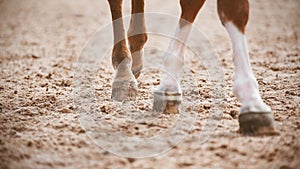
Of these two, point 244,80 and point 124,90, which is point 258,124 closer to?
point 244,80

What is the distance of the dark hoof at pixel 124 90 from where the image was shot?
2777 millimetres

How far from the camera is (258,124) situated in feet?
6.39

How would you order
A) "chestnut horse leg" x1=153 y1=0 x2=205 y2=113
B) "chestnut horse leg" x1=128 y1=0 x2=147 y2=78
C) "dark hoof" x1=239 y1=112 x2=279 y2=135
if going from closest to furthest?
"dark hoof" x1=239 y1=112 x2=279 y2=135 < "chestnut horse leg" x1=153 y1=0 x2=205 y2=113 < "chestnut horse leg" x1=128 y1=0 x2=147 y2=78

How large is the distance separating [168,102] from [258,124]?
21.6 inches

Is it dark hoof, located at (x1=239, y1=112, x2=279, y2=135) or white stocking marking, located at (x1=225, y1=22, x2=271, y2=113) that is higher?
white stocking marking, located at (x1=225, y1=22, x2=271, y2=113)

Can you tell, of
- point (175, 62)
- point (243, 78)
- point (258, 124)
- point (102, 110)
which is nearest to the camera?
point (258, 124)

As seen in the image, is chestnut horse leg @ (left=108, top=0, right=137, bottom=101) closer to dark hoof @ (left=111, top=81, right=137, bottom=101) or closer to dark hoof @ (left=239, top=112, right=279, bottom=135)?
dark hoof @ (left=111, top=81, right=137, bottom=101)

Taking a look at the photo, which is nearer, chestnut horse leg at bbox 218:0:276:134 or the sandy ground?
the sandy ground

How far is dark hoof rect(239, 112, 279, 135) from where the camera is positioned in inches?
76.7

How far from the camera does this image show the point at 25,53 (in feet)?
16.8

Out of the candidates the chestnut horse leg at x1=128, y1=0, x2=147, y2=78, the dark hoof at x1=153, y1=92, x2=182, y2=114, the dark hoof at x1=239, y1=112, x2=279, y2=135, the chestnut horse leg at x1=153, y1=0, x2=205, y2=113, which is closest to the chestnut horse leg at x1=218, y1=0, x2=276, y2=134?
the dark hoof at x1=239, y1=112, x2=279, y2=135

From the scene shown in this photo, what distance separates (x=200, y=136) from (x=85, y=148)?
561mm

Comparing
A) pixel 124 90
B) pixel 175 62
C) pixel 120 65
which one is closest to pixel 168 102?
pixel 175 62

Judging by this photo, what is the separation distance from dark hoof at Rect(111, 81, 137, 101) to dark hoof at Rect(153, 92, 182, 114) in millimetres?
491
